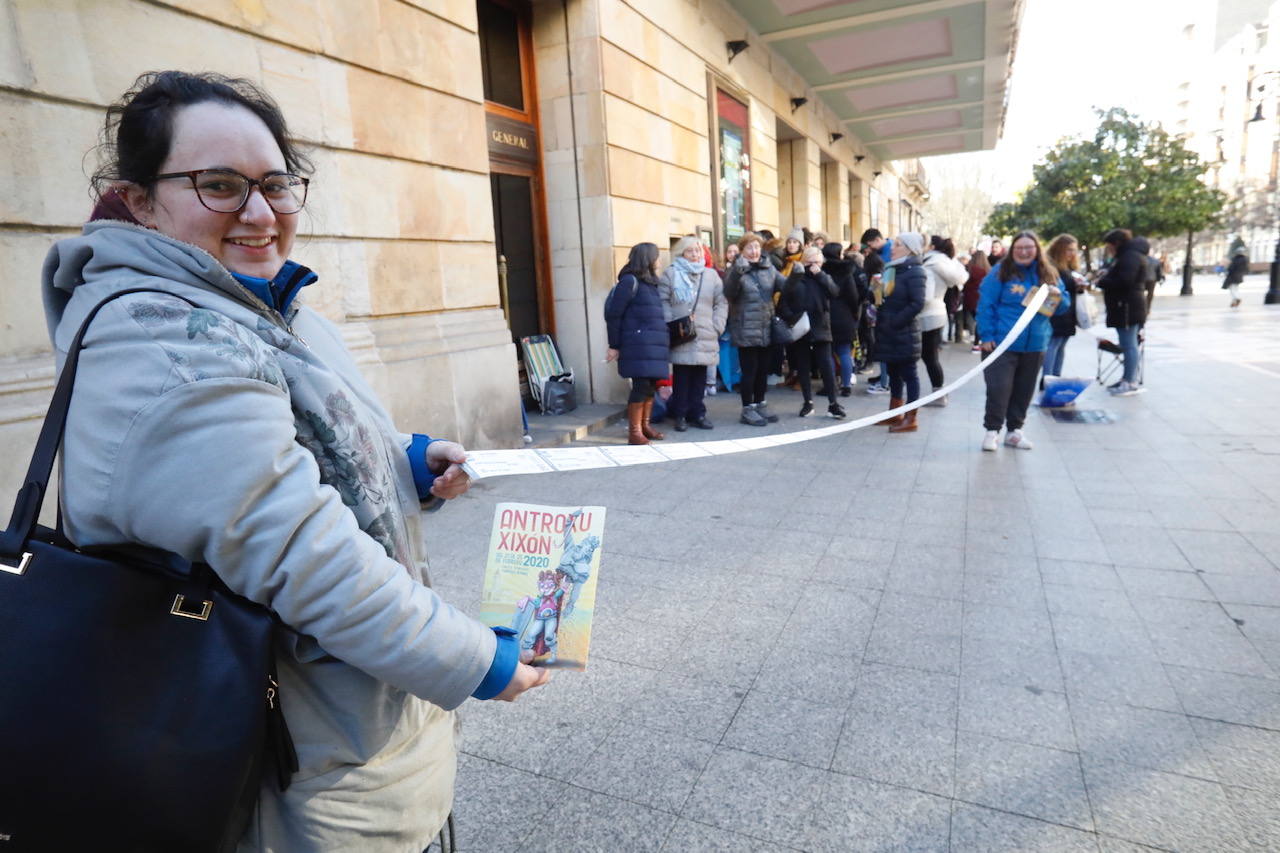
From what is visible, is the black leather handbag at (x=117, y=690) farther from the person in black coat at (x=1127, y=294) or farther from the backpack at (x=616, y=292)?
the person in black coat at (x=1127, y=294)

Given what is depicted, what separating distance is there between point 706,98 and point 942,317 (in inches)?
211

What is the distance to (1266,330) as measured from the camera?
572 inches

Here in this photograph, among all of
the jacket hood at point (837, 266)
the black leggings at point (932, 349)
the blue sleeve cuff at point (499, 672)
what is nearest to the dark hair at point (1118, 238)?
the black leggings at point (932, 349)

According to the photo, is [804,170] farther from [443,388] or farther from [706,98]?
[443,388]

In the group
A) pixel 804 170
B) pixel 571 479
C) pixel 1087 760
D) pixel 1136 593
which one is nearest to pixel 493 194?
pixel 571 479

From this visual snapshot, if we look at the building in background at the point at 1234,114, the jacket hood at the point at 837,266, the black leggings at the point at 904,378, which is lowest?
the black leggings at the point at 904,378

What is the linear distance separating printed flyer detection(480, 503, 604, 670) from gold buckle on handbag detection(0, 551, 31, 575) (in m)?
0.64

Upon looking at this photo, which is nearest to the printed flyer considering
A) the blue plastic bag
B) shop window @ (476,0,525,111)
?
shop window @ (476,0,525,111)

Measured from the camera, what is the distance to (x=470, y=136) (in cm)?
661

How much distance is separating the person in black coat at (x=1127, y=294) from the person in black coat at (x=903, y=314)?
2719mm

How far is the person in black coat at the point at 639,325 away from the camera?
709 centimetres

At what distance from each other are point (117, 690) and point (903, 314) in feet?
24.1

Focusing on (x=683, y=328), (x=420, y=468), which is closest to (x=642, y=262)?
(x=683, y=328)

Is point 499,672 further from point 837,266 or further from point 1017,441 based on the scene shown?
point 837,266
